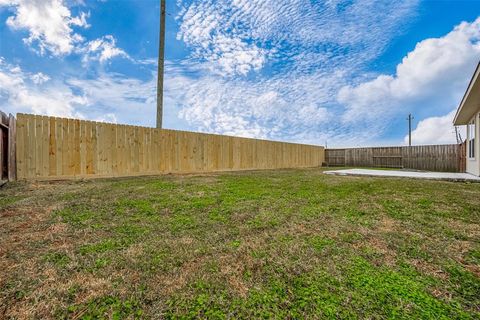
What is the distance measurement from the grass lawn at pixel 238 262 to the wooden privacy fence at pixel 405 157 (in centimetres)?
1152

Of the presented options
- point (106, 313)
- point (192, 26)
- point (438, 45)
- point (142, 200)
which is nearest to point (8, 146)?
point (142, 200)

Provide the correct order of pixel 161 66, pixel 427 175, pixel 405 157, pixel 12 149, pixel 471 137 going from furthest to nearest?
pixel 405 157, pixel 471 137, pixel 161 66, pixel 427 175, pixel 12 149

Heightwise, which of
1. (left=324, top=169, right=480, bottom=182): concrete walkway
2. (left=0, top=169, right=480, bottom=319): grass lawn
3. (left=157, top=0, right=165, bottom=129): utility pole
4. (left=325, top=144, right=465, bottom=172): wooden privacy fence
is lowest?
→ (left=0, top=169, right=480, bottom=319): grass lawn

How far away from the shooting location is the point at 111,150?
19.5 feet

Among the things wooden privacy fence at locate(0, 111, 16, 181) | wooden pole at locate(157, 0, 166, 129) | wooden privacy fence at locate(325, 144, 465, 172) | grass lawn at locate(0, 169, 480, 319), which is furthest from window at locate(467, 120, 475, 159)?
wooden privacy fence at locate(0, 111, 16, 181)

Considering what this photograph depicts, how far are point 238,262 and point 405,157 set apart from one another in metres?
15.7

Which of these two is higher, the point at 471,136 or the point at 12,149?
the point at 471,136

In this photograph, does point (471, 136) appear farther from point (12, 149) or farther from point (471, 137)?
point (12, 149)

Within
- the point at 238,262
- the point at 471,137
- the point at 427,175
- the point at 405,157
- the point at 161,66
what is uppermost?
the point at 161,66

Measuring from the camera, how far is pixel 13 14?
14.3 ft

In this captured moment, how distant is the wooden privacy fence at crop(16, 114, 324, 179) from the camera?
4848 millimetres

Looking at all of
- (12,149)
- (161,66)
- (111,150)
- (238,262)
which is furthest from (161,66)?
(238,262)

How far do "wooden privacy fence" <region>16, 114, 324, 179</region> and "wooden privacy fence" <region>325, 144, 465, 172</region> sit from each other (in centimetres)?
999

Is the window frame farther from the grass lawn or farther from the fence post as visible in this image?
the fence post
